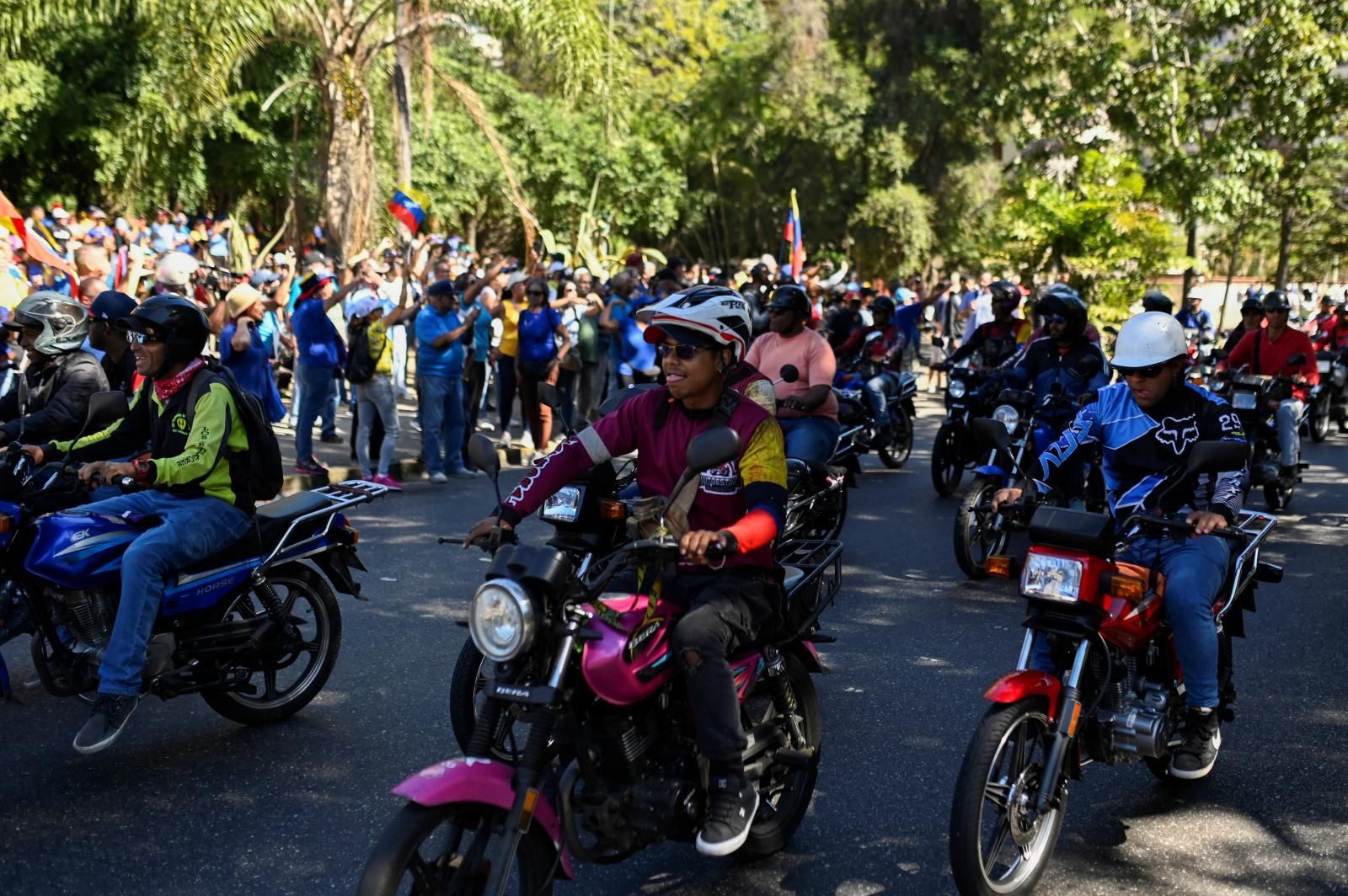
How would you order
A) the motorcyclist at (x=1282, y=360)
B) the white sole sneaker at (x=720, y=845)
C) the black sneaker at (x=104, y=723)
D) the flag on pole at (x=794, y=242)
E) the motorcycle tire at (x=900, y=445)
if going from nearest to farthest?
1. the white sole sneaker at (x=720, y=845)
2. the black sneaker at (x=104, y=723)
3. the motorcyclist at (x=1282, y=360)
4. the motorcycle tire at (x=900, y=445)
5. the flag on pole at (x=794, y=242)

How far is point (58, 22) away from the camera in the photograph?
80.2 feet

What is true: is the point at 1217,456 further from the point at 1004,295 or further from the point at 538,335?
the point at 538,335

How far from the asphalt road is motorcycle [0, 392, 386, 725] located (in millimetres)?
293

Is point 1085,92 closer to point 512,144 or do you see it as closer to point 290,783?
point 512,144

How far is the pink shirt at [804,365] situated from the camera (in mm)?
9344

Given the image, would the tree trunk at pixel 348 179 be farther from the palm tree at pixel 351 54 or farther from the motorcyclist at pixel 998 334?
the motorcyclist at pixel 998 334

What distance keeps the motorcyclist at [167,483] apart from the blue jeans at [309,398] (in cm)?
639

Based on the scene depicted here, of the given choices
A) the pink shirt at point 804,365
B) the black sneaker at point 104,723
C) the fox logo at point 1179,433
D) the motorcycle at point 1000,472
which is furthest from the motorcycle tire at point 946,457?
the black sneaker at point 104,723

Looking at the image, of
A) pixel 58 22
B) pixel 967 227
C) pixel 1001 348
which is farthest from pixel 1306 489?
pixel 967 227

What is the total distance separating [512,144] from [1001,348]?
21572 mm

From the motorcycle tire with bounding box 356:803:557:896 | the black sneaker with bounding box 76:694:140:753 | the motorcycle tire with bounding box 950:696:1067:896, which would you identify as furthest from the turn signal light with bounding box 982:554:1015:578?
the black sneaker with bounding box 76:694:140:753

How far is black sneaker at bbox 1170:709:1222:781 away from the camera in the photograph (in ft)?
17.0

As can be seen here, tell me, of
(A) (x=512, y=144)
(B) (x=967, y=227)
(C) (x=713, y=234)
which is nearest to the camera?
(A) (x=512, y=144)

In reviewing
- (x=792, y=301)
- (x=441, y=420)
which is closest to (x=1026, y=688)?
(x=792, y=301)
